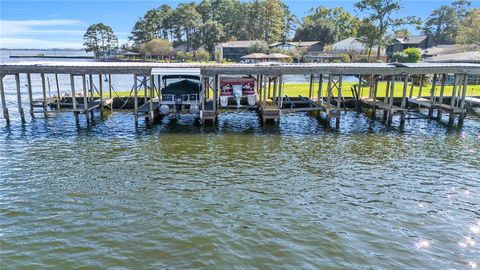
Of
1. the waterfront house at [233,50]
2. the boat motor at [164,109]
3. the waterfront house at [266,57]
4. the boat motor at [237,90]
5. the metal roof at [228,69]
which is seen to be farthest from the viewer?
the waterfront house at [233,50]

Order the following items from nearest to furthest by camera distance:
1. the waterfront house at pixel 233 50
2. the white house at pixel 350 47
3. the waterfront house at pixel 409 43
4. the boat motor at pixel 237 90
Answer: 1. the boat motor at pixel 237 90
2. the waterfront house at pixel 409 43
3. the white house at pixel 350 47
4. the waterfront house at pixel 233 50

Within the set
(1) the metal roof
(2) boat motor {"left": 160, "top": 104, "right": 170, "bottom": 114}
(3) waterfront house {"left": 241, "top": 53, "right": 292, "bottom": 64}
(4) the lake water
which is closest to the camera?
(4) the lake water

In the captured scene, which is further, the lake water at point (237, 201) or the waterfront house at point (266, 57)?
the waterfront house at point (266, 57)

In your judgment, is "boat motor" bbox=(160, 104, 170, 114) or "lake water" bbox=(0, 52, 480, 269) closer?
"lake water" bbox=(0, 52, 480, 269)

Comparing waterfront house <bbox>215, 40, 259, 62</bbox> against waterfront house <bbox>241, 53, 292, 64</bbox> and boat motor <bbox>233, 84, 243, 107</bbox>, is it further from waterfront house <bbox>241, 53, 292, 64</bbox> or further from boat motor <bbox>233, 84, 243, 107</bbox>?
boat motor <bbox>233, 84, 243, 107</bbox>

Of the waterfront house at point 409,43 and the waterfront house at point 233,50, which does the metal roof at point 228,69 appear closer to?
the waterfront house at point 409,43

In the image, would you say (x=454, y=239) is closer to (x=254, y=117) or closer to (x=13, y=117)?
(x=254, y=117)

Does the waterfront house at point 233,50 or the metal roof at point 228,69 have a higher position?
the waterfront house at point 233,50

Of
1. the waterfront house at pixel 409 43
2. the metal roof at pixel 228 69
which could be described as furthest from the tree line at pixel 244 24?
the metal roof at pixel 228 69

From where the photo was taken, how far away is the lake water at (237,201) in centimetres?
901

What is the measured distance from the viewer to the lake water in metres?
9.01

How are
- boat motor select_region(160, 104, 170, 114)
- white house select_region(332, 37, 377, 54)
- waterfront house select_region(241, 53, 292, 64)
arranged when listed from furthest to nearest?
white house select_region(332, 37, 377, 54), waterfront house select_region(241, 53, 292, 64), boat motor select_region(160, 104, 170, 114)

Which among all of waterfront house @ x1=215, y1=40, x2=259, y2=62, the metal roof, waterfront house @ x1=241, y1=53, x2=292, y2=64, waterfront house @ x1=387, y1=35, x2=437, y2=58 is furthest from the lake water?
waterfront house @ x1=215, y1=40, x2=259, y2=62

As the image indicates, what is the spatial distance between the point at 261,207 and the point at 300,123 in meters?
14.2
